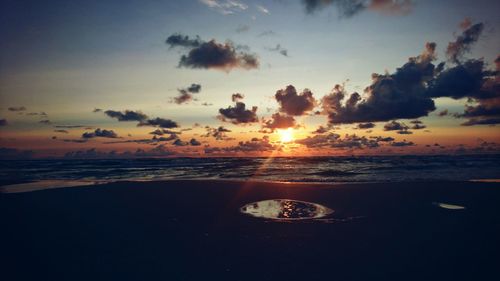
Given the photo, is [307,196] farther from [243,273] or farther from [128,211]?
[243,273]

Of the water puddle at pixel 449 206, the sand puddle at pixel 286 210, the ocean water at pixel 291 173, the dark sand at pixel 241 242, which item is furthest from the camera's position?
the ocean water at pixel 291 173

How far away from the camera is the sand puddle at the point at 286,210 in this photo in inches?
671

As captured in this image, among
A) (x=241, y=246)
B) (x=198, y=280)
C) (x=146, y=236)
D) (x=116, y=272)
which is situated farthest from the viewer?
(x=146, y=236)

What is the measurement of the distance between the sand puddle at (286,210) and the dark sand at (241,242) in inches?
32.7

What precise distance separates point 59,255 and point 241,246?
21.1ft

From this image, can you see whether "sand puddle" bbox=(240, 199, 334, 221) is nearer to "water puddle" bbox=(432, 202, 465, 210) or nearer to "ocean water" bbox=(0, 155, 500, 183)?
"water puddle" bbox=(432, 202, 465, 210)

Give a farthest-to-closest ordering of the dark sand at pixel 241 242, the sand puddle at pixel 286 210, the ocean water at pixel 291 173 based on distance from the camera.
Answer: the ocean water at pixel 291 173, the sand puddle at pixel 286 210, the dark sand at pixel 241 242

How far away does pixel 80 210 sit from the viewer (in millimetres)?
19562

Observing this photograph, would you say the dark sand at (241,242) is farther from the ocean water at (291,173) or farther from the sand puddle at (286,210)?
the ocean water at (291,173)

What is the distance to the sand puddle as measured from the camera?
671 inches

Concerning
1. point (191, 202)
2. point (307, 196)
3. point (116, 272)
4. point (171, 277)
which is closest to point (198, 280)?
point (171, 277)

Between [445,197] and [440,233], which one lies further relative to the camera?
[445,197]

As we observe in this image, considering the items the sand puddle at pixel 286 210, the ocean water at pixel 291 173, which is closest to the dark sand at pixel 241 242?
the sand puddle at pixel 286 210

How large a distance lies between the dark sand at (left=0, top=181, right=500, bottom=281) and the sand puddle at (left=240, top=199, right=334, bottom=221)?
0.83m
